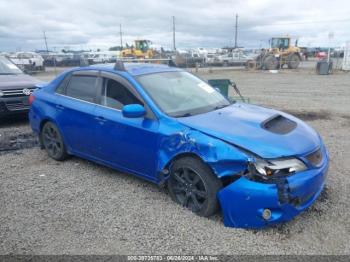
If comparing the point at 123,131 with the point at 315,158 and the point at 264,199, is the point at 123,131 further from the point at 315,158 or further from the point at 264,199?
the point at 315,158

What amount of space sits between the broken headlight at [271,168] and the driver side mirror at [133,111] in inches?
56.8

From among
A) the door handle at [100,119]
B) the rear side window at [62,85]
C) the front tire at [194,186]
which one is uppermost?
the rear side window at [62,85]

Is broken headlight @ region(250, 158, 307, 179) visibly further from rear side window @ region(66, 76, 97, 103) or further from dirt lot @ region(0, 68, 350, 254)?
rear side window @ region(66, 76, 97, 103)

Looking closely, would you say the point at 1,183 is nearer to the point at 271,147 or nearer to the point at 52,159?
the point at 52,159

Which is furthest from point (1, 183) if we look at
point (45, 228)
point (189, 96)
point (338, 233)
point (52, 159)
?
point (338, 233)

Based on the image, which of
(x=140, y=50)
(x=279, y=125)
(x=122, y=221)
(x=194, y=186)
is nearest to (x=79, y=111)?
(x=122, y=221)

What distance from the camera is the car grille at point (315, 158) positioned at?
353 cm

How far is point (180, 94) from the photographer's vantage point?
178 inches

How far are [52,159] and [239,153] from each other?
3611 mm

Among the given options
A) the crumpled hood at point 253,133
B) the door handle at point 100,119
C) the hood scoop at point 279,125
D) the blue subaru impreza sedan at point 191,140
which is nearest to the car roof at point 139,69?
the blue subaru impreza sedan at point 191,140

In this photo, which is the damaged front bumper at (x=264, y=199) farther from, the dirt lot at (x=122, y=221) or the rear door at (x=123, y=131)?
the rear door at (x=123, y=131)

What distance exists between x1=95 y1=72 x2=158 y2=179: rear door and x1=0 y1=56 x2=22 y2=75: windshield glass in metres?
5.19

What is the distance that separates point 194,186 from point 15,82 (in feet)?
19.7

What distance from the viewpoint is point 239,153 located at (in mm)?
3354
